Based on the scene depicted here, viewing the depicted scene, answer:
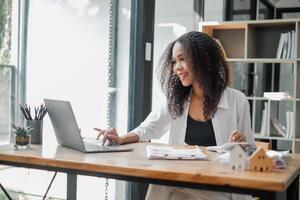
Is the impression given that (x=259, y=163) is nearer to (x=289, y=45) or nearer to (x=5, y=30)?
(x=5, y=30)

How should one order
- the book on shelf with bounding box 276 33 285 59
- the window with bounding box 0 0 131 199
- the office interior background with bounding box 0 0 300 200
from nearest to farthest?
the office interior background with bounding box 0 0 300 200 < the window with bounding box 0 0 131 199 < the book on shelf with bounding box 276 33 285 59

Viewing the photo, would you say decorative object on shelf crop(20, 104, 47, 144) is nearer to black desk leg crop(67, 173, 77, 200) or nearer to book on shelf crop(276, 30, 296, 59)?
black desk leg crop(67, 173, 77, 200)

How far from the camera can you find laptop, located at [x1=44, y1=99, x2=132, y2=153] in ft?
5.51

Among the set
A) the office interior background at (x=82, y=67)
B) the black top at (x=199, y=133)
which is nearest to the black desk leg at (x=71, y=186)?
the office interior background at (x=82, y=67)

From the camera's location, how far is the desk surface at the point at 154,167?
4.02 ft

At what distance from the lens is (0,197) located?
219cm

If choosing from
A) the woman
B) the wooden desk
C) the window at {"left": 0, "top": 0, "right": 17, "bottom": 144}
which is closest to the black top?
the woman

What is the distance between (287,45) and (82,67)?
2209mm

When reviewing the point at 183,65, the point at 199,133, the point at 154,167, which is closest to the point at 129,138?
the point at 199,133

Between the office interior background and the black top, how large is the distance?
67cm

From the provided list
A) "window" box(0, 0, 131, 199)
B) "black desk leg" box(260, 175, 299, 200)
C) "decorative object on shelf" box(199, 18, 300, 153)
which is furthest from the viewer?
"decorative object on shelf" box(199, 18, 300, 153)

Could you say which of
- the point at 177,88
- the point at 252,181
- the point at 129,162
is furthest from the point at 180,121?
the point at 252,181

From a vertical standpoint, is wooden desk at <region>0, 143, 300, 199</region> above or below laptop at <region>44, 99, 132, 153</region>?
below

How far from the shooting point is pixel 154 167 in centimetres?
138
